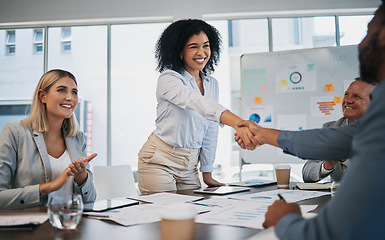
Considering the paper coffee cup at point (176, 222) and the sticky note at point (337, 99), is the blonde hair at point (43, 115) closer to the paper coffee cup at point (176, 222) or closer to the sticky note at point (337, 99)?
the paper coffee cup at point (176, 222)

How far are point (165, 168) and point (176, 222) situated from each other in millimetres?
1238

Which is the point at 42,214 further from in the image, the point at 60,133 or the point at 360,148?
the point at 360,148

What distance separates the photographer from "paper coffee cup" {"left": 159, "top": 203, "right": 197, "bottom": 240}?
30.7 inches

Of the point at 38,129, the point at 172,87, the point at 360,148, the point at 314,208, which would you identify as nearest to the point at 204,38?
the point at 172,87

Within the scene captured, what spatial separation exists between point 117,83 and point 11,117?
5.49 feet

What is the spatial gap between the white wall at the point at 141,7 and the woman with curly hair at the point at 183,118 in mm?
2477

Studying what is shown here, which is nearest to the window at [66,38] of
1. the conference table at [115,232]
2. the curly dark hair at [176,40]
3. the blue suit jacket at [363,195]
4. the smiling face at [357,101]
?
the curly dark hair at [176,40]

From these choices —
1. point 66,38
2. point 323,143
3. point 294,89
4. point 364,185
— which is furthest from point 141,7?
point 364,185

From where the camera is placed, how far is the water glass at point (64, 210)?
939mm

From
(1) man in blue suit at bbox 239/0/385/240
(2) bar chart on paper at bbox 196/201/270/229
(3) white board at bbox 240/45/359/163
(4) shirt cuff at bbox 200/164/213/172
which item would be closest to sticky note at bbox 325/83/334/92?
(3) white board at bbox 240/45/359/163

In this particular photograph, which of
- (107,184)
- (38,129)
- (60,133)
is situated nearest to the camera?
(38,129)

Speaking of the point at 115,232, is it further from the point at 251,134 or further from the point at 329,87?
the point at 329,87

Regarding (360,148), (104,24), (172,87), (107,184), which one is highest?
(104,24)

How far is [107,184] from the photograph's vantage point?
8.45 feet
